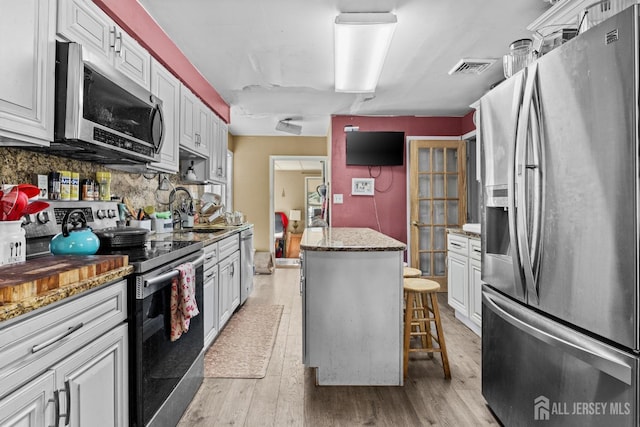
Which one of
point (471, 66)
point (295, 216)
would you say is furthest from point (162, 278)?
point (295, 216)

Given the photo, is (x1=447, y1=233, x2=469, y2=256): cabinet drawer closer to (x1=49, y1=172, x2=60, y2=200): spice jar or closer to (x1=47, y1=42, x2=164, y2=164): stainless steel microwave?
(x1=47, y1=42, x2=164, y2=164): stainless steel microwave

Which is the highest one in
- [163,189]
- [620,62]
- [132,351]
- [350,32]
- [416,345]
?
[350,32]

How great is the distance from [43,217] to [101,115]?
1.94 feet

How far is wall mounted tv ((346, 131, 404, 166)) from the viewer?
506 centimetres

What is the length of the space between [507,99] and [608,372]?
1164mm

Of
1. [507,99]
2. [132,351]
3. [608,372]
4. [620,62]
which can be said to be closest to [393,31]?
[507,99]

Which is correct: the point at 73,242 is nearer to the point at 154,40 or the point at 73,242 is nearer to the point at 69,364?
the point at 69,364

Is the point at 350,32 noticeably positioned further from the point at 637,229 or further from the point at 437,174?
the point at 437,174

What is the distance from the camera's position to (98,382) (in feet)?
4.17

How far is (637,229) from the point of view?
108 cm

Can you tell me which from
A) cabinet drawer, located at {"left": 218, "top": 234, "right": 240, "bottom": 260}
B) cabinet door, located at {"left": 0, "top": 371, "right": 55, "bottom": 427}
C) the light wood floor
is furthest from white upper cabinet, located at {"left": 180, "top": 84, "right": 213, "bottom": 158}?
cabinet door, located at {"left": 0, "top": 371, "right": 55, "bottom": 427}

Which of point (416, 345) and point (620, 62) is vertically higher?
point (620, 62)

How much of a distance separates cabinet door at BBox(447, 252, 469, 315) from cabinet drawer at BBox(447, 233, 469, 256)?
0.15 ft

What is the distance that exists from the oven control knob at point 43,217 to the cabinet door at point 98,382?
31.7 inches
